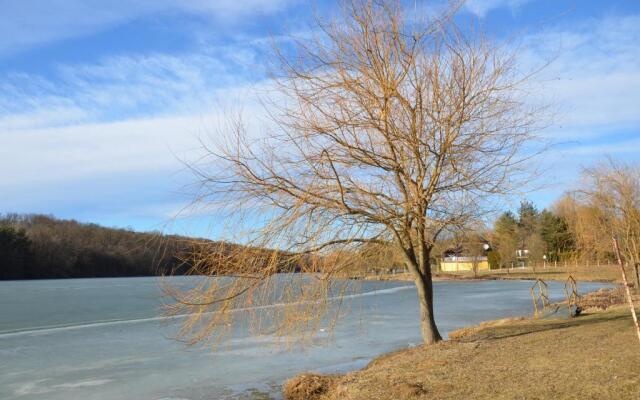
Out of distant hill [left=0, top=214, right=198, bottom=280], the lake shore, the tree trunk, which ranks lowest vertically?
the lake shore

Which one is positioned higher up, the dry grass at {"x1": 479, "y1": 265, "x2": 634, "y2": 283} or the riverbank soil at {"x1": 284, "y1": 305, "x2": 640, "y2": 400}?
the dry grass at {"x1": 479, "y1": 265, "x2": 634, "y2": 283}

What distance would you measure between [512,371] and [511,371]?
1 centimetres

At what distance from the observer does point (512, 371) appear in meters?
7.75

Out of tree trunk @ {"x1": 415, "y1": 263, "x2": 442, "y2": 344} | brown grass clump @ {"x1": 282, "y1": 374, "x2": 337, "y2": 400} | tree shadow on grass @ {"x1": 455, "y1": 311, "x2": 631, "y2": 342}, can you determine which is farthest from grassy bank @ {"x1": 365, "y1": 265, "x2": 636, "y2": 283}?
brown grass clump @ {"x1": 282, "y1": 374, "x2": 337, "y2": 400}

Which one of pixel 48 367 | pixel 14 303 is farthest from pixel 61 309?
pixel 48 367

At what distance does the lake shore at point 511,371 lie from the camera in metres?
6.66

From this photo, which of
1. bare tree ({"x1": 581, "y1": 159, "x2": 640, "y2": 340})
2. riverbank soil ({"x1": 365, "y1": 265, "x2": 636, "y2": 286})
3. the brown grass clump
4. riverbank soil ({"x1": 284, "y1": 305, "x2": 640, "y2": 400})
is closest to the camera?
riverbank soil ({"x1": 284, "y1": 305, "x2": 640, "y2": 400})

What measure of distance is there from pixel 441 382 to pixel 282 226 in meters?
3.24

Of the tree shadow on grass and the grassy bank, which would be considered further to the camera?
the grassy bank

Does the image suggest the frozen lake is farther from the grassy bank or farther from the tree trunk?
the grassy bank

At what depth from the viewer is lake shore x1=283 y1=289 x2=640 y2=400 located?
666cm

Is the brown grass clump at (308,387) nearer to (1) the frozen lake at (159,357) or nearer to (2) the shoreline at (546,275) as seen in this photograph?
(1) the frozen lake at (159,357)

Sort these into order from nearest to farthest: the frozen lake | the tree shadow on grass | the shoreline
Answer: the frozen lake → the tree shadow on grass → the shoreline

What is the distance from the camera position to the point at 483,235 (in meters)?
10.0
